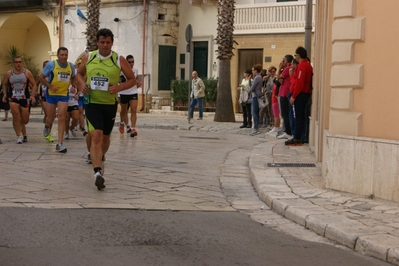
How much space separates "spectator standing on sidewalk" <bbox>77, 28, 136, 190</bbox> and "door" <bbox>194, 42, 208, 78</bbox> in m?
23.7

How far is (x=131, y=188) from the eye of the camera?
1027 cm

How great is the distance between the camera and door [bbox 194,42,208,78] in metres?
34.2

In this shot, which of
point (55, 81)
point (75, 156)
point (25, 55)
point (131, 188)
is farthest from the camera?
point (25, 55)

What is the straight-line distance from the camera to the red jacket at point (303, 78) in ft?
50.9

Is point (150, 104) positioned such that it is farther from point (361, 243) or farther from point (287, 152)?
point (361, 243)

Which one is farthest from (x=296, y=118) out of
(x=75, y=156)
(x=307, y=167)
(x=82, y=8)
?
(x=82, y=8)

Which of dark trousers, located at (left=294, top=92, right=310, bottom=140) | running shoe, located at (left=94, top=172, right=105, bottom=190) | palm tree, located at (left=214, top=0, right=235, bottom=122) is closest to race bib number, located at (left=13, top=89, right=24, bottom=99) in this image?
dark trousers, located at (left=294, top=92, right=310, bottom=140)

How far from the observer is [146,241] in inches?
272

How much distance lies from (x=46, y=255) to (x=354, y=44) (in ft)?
16.5

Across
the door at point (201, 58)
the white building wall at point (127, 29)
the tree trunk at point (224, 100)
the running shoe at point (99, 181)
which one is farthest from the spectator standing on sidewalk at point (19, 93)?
the white building wall at point (127, 29)

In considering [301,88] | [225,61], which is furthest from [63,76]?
[225,61]

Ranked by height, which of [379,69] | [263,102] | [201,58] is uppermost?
[201,58]

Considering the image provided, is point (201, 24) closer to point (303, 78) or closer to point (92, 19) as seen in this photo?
point (92, 19)

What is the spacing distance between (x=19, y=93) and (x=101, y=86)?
6885mm
